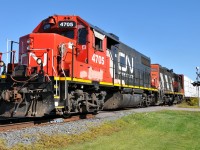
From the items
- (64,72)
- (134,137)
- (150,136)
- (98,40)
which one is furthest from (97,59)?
(134,137)

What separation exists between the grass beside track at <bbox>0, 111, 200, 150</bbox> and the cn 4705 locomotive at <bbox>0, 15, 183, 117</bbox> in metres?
1.69

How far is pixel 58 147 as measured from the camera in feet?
22.2

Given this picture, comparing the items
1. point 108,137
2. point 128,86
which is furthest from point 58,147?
point 128,86

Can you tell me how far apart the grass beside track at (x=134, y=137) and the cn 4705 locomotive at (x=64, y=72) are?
5.55ft

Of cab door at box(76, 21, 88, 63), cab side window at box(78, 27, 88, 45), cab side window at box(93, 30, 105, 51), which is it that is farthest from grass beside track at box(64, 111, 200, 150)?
cab side window at box(78, 27, 88, 45)

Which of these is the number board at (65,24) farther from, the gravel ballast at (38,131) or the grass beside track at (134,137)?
the grass beside track at (134,137)

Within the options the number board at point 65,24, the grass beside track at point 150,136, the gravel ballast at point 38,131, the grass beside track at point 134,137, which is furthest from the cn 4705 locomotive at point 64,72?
the grass beside track at point 150,136

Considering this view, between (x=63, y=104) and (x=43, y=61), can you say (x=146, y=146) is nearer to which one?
(x=63, y=104)

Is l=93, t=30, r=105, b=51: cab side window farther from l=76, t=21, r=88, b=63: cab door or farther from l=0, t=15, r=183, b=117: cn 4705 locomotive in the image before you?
l=76, t=21, r=88, b=63: cab door

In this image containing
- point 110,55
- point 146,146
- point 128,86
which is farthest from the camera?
point 128,86

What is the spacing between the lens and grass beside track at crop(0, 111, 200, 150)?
277 inches

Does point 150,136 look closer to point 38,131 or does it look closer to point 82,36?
point 38,131

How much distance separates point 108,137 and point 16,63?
5086 mm

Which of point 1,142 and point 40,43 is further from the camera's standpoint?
point 40,43
